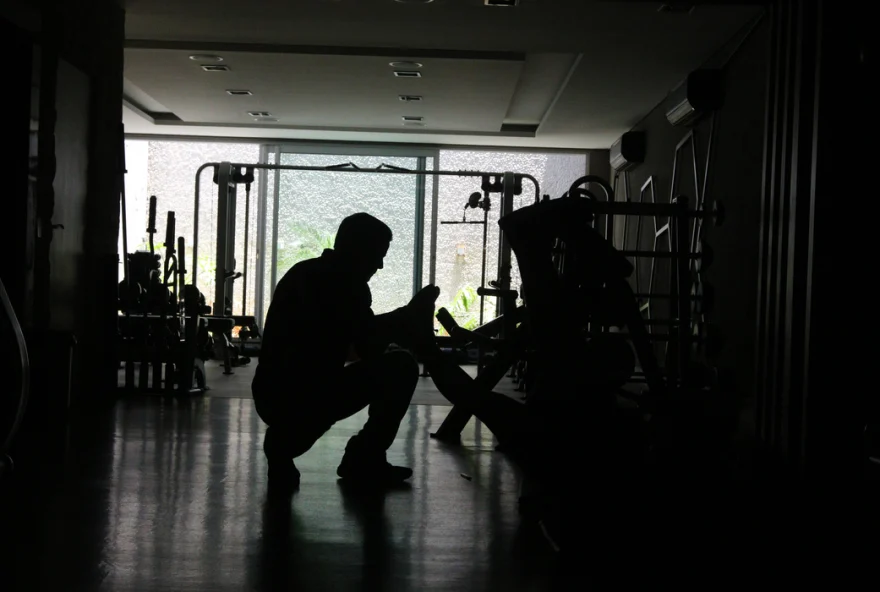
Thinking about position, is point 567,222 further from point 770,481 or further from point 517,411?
point 770,481

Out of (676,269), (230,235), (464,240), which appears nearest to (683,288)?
(676,269)

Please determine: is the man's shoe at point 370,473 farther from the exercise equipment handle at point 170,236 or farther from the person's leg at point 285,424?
the exercise equipment handle at point 170,236

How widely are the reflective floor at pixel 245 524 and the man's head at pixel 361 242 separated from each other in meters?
0.80

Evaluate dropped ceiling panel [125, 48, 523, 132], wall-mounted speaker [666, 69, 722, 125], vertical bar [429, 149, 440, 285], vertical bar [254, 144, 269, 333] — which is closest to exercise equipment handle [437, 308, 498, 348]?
wall-mounted speaker [666, 69, 722, 125]

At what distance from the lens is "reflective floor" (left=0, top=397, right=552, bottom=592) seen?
208 cm

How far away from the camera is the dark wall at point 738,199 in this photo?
498 cm

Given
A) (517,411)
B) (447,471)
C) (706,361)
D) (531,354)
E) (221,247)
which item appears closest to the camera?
(517,411)

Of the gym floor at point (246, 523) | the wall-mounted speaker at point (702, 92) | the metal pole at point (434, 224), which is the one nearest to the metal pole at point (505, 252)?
the wall-mounted speaker at point (702, 92)

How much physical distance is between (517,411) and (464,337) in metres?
0.59

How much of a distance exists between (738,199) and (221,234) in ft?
16.4

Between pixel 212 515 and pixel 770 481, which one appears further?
pixel 770 481

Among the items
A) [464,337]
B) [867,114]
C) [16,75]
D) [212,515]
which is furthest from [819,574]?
[16,75]

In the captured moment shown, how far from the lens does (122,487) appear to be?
9.82ft

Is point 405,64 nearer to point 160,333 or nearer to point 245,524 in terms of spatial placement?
point 160,333
